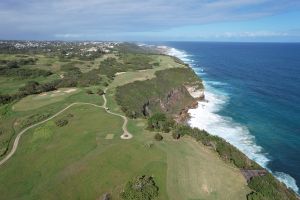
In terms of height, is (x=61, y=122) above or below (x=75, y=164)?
above

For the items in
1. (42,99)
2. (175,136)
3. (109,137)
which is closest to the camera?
(175,136)

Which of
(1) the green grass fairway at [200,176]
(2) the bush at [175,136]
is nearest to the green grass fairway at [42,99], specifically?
(2) the bush at [175,136]

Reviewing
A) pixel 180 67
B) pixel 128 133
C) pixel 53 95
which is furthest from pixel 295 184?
pixel 180 67

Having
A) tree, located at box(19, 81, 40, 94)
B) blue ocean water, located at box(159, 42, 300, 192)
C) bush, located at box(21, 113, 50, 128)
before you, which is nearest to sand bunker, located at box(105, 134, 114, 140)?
bush, located at box(21, 113, 50, 128)

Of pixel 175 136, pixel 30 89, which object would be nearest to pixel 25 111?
pixel 30 89

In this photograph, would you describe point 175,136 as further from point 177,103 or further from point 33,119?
point 177,103
